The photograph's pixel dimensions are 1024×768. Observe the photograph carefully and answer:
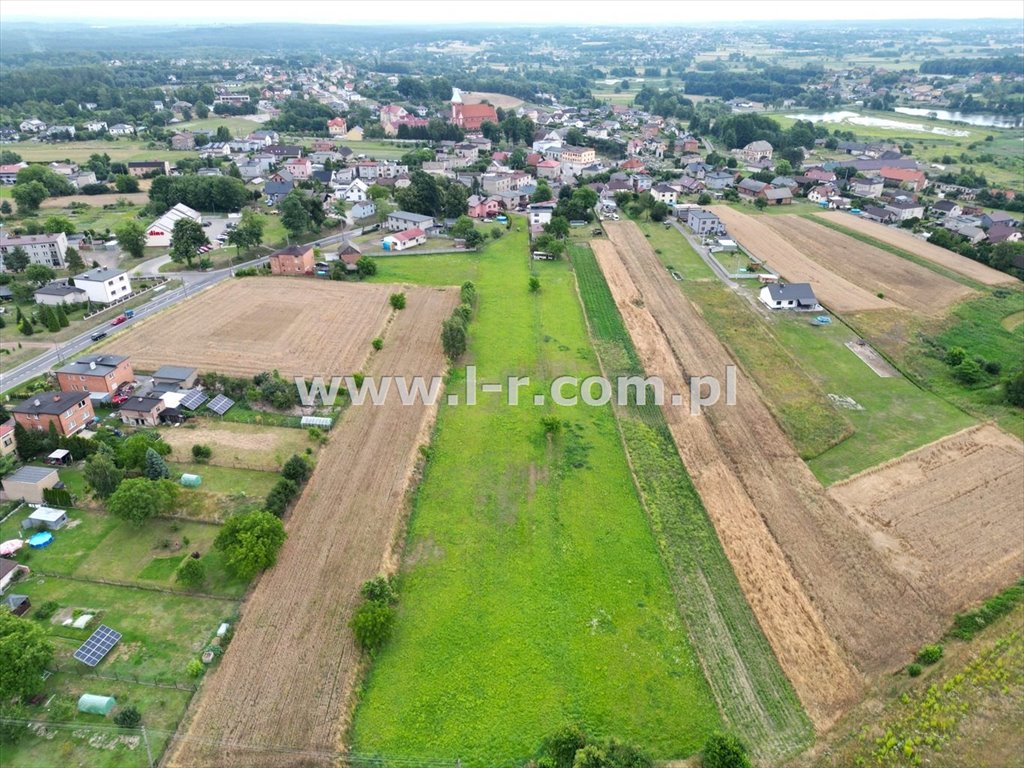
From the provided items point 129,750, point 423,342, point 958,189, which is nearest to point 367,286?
point 423,342

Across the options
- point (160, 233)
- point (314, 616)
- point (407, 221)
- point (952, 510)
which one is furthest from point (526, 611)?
point (160, 233)

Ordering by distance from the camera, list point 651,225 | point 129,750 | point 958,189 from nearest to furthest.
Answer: point 129,750 → point 651,225 → point 958,189

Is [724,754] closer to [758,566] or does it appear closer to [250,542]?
[758,566]

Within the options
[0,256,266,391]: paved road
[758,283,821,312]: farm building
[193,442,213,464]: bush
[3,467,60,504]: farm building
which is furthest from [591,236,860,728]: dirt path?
[0,256,266,391]: paved road

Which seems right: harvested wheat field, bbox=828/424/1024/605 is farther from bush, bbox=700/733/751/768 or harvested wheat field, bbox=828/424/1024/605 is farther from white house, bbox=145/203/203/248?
white house, bbox=145/203/203/248

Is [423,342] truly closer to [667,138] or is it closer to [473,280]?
[473,280]

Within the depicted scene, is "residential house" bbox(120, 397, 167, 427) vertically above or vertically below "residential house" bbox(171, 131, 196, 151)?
below
